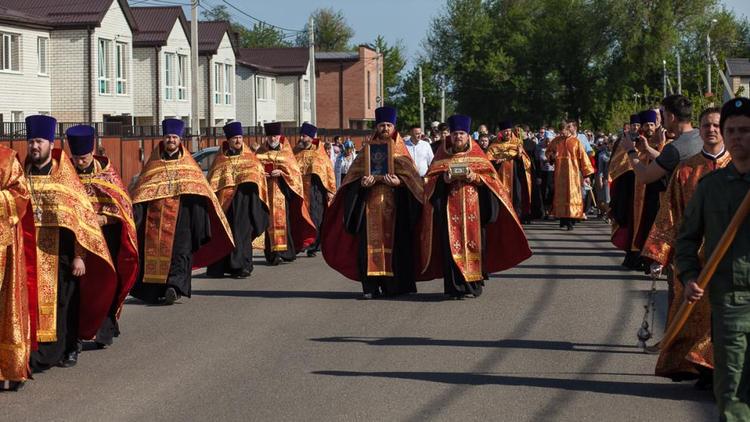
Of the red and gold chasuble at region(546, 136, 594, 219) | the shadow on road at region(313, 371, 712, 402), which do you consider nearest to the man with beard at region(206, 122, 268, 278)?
the shadow on road at region(313, 371, 712, 402)

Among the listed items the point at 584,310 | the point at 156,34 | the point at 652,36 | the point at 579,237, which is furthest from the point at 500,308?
the point at 652,36

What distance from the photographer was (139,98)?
54188mm

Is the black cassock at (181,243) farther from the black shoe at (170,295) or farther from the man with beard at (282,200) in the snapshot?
the man with beard at (282,200)

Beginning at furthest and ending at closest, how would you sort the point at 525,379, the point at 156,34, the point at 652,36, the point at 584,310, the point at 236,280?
the point at 652,36
the point at 156,34
the point at 236,280
the point at 584,310
the point at 525,379

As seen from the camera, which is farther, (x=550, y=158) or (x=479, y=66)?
(x=479, y=66)

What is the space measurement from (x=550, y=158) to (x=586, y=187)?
3897mm

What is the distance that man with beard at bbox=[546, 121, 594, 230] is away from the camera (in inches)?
1001

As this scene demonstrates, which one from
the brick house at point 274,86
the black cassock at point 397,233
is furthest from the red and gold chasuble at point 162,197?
the brick house at point 274,86

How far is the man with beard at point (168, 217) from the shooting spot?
1368 centimetres

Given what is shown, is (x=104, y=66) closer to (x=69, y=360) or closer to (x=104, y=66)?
(x=104, y=66)

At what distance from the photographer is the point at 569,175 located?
25.5m

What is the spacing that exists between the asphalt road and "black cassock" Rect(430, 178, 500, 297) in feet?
0.69

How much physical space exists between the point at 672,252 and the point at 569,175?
654 inches

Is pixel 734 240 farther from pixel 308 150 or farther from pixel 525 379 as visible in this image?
pixel 308 150
